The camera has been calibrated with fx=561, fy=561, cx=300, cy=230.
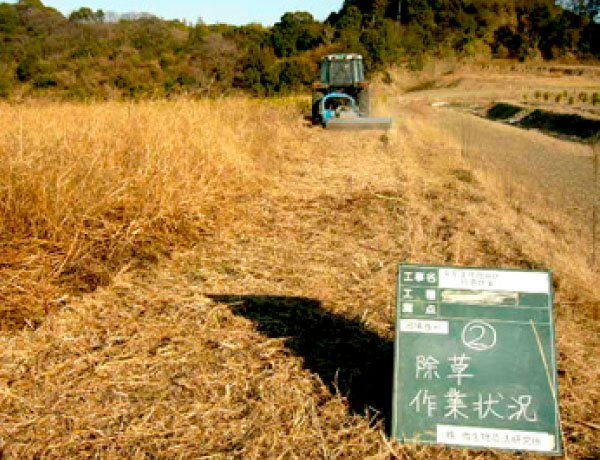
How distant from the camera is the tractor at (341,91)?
13320 mm

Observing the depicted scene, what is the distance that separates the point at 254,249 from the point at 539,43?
50.1 meters

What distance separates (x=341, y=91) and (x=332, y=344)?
42.7 feet

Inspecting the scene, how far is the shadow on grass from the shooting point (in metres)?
2.53

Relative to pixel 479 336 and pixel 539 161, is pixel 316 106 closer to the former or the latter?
pixel 539 161

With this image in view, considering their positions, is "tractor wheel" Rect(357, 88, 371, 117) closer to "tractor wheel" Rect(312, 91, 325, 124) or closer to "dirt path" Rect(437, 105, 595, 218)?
"tractor wheel" Rect(312, 91, 325, 124)

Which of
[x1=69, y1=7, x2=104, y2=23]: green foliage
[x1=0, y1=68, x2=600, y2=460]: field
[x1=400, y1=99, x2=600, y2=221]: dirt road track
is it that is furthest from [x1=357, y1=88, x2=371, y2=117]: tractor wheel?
[x1=69, y1=7, x2=104, y2=23]: green foliage

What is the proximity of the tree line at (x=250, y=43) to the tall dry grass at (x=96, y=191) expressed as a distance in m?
1.99

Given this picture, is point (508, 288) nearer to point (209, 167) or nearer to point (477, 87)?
point (209, 167)

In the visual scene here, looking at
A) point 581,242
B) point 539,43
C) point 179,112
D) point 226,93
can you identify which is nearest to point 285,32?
point 539,43

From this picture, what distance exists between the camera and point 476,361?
213 centimetres

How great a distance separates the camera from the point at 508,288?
2.16 metres

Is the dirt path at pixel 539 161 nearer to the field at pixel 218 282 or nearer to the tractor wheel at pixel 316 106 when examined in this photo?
the field at pixel 218 282

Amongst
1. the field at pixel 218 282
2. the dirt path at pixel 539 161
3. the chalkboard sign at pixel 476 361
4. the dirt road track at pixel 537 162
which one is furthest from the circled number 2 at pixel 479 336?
the dirt path at pixel 539 161

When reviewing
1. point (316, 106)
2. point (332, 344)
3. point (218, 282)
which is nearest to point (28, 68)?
point (316, 106)
